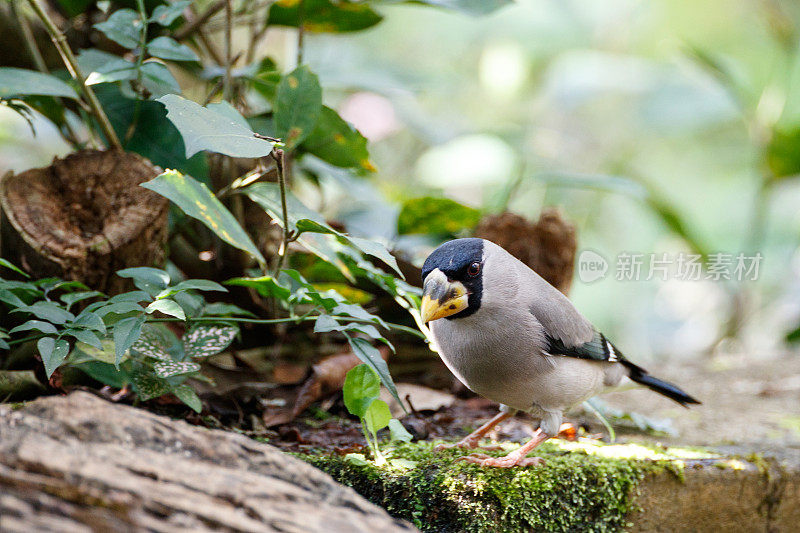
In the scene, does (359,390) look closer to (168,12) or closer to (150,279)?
(150,279)

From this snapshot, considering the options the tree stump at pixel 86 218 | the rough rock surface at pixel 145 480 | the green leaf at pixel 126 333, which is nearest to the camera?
the rough rock surface at pixel 145 480

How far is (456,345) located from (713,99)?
683cm

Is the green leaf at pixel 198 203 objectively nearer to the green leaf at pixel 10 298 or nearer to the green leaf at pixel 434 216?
the green leaf at pixel 10 298

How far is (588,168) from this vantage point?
1023 cm

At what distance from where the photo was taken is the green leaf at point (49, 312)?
2084mm

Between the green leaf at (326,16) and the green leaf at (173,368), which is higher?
the green leaf at (326,16)

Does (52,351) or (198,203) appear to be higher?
(198,203)

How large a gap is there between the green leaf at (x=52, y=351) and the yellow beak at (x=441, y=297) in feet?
3.60

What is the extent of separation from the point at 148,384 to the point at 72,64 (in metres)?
1.23

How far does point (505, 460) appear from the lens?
2.44 metres

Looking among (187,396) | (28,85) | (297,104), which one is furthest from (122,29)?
(187,396)

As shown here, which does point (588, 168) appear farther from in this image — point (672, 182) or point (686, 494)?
point (686, 494)

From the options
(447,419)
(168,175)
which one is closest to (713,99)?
(447,419)

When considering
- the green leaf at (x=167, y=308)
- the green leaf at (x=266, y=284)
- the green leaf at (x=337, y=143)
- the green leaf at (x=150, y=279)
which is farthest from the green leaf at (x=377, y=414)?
the green leaf at (x=337, y=143)
